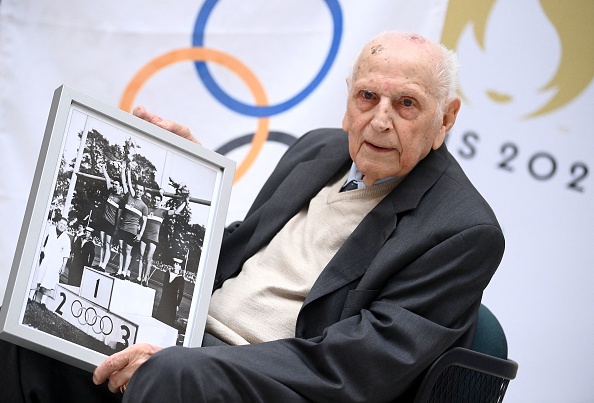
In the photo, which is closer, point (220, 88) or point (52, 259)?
point (52, 259)

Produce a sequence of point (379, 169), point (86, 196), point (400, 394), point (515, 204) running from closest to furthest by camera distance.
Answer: point (86, 196) < point (400, 394) < point (379, 169) < point (515, 204)

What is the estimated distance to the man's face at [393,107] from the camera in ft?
7.45

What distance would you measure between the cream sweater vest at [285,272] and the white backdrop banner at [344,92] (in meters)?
1.32

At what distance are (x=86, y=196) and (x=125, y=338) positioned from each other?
34cm

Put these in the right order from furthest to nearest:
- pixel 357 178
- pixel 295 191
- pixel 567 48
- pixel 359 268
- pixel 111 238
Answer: pixel 567 48 < pixel 295 191 < pixel 357 178 < pixel 359 268 < pixel 111 238

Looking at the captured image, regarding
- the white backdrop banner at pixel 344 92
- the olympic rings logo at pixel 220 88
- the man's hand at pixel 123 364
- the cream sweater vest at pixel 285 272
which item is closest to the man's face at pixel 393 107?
the cream sweater vest at pixel 285 272

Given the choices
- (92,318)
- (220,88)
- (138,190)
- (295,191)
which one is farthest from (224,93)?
(92,318)

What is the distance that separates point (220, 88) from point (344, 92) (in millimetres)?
575

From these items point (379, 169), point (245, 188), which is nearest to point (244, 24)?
point (245, 188)

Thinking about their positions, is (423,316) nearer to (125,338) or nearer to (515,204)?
(125,338)

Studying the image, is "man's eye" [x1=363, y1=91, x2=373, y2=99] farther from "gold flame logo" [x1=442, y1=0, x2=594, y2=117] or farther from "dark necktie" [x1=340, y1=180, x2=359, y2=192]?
"gold flame logo" [x1=442, y1=0, x2=594, y2=117]

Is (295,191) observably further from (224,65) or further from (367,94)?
(224,65)

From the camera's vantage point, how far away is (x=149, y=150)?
7.25 ft

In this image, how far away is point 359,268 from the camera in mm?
2219
